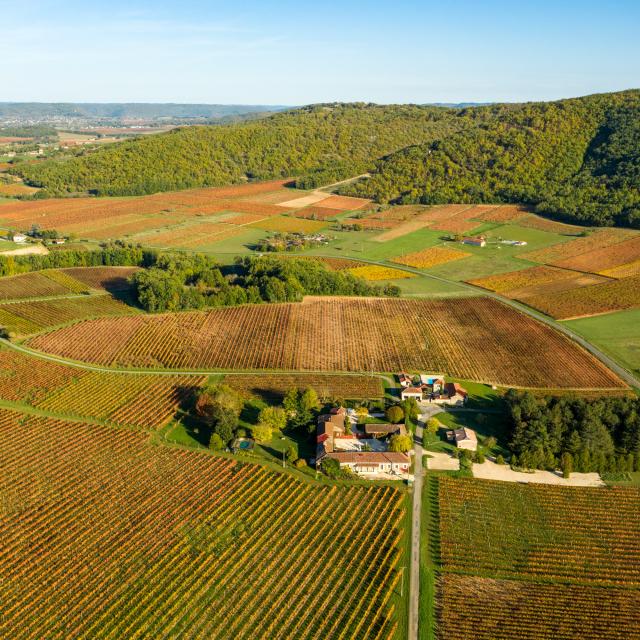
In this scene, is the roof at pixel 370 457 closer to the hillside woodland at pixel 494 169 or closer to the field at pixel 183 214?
the field at pixel 183 214

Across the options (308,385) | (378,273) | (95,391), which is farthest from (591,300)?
(95,391)

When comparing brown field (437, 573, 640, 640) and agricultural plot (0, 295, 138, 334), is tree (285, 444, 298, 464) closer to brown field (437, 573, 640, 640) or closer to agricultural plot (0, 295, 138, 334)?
brown field (437, 573, 640, 640)

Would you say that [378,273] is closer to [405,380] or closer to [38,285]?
[405,380]

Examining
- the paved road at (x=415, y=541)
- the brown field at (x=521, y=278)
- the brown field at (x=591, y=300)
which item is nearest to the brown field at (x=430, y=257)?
the brown field at (x=521, y=278)

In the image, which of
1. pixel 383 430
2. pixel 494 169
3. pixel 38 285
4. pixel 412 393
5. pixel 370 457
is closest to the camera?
pixel 370 457

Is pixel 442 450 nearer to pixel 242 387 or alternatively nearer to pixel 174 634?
pixel 242 387
